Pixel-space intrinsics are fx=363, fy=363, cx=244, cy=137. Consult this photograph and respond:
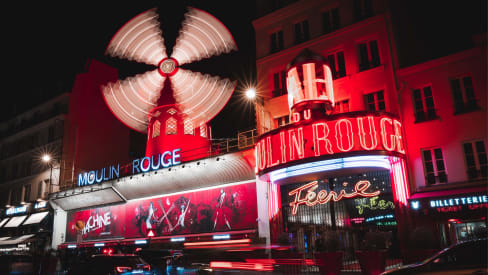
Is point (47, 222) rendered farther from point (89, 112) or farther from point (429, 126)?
point (429, 126)

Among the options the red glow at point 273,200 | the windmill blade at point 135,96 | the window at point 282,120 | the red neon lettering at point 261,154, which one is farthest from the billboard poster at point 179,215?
the windmill blade at point 135,96

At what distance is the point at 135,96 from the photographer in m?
24.9

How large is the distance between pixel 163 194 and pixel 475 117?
53.8 ft

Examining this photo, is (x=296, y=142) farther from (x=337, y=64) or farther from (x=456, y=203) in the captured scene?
(x=456, y=203)

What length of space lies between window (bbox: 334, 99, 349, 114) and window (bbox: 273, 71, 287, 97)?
8.63ft

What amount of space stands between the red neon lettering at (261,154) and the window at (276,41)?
6.14m

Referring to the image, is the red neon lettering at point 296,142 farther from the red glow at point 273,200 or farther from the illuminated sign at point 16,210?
the illuminated sign at point 16,210

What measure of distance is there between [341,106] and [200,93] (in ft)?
36.7

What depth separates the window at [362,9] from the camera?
16.1 meters

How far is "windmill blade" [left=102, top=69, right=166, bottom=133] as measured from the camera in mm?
24391

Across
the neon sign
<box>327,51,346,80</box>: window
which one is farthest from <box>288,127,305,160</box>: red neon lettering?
<box>327,51,346,80</box>: window

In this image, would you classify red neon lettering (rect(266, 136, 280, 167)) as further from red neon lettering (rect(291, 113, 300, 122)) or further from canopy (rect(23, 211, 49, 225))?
canopy (rect(23, 211, 49, 225))

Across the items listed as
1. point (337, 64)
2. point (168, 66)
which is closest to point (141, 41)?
point (168, 66)

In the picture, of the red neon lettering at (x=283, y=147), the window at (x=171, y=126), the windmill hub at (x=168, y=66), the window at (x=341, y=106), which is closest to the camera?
the red neon lettering at (x=283, y=147)
